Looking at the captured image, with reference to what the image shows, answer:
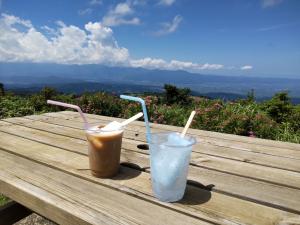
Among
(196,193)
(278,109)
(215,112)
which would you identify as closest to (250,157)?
(196,193)

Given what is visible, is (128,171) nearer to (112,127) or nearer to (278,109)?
(112,127)

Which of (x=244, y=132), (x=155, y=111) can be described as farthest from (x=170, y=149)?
(x=155, y=111)

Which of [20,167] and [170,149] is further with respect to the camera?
[20,167]

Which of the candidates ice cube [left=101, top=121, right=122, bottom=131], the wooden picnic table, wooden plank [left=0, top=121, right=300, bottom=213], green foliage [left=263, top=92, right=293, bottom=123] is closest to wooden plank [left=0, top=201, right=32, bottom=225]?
the wooden picnic table

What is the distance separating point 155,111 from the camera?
5191mm

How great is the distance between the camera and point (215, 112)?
→ 455cm

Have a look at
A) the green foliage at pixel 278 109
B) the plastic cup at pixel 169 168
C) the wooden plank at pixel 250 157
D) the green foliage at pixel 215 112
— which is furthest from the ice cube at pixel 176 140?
the green foliage at pixel 278 109

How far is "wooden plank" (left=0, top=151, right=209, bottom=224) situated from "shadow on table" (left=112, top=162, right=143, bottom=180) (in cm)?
11

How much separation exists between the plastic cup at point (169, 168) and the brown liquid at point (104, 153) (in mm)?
196

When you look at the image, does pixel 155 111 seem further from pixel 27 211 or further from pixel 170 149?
pixel 170 149

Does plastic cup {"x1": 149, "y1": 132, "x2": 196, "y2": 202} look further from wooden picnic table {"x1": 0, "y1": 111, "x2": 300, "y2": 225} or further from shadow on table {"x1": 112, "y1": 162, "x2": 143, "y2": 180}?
shadow on table {"x1": 112, "y1": 162, "x2": 143, "y2": 180}

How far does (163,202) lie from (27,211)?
2.81ft

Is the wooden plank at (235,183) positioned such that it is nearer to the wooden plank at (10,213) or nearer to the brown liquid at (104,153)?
the brown liquid at (104,153)

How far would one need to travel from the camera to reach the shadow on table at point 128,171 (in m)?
1.08
